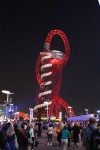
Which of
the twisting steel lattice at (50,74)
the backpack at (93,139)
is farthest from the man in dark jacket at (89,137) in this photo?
the twisting steel lattice at (50,74)

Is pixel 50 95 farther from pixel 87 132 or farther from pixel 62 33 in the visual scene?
pixel 87 132

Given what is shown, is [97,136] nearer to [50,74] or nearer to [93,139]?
[93,139]

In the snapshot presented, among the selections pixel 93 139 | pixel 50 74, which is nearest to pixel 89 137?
pixel 93 139

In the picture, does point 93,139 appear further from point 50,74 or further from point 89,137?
point 50,74

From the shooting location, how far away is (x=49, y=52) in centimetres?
10775

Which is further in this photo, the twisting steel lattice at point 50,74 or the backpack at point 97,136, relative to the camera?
the twisting steel lattice at point 50,74

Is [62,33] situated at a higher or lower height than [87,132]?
higher

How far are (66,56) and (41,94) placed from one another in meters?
21.8

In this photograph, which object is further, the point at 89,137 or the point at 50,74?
the point at 50,74

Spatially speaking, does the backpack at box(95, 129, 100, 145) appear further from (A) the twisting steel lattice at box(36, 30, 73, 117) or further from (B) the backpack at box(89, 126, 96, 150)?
(A) the twisting steel lattice at box(36, 30, 73, 117)

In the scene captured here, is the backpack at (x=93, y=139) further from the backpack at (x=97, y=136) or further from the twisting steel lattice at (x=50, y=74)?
the twisting steel lattice at (x=50, y=74)

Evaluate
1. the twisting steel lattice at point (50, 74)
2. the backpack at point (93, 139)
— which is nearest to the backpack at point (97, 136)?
the backpack at point (93, 139)

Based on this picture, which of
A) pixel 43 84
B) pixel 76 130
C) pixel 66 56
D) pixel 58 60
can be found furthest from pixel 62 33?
pixel 76 130

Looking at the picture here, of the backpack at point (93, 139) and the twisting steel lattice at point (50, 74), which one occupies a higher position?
the twisting steel lattice at point (50, 74)
